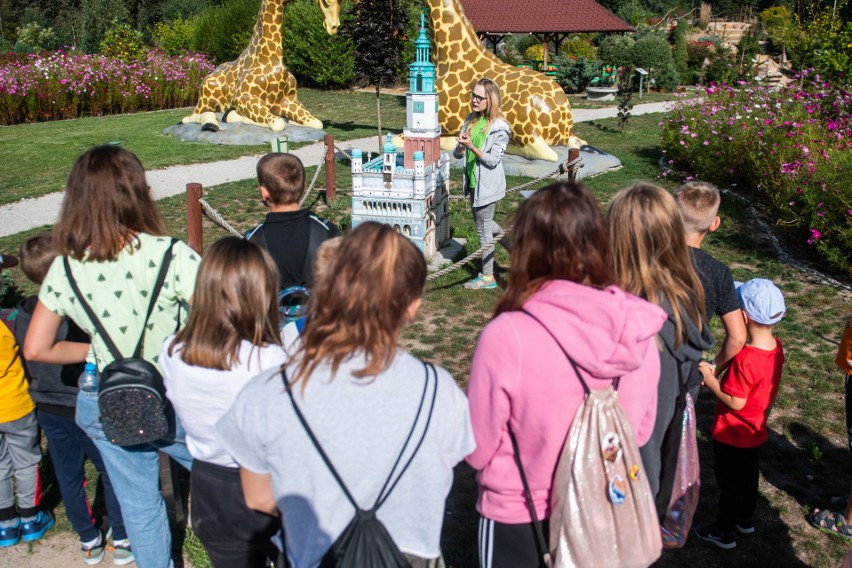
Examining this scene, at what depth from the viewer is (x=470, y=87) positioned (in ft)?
38.5

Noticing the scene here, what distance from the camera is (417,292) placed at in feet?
6.84

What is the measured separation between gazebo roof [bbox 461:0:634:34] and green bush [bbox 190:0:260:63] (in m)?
7.71

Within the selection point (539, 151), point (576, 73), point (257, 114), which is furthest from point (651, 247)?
point (576, 73)

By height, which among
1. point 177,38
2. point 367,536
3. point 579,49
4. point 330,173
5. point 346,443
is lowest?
point 330,173

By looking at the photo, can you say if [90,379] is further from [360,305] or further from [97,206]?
[360,305]

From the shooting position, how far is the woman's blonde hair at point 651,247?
8.52ft

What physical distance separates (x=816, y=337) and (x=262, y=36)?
38.8 ft

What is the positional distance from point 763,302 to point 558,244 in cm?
154

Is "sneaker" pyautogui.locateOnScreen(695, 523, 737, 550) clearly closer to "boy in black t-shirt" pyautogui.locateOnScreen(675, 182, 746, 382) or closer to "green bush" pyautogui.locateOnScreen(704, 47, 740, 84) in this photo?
"boy in black t-shirt" pyautogui.locateOnScreen(675, 182, 746, 382)

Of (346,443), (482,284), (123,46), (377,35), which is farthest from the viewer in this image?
(123,46)

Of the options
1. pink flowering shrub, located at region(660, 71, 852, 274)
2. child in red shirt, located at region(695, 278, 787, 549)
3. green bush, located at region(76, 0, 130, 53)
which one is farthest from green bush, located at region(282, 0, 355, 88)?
child in red shirt, located at region(695, 278, 787, 549)

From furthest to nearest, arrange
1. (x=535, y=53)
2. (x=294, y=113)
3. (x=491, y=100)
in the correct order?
(x=535, y=53) < (x=294, y=113) < (x=491, y=100)

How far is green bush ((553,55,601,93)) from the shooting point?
23172mm

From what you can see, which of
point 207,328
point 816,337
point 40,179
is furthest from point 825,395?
point 40,179
